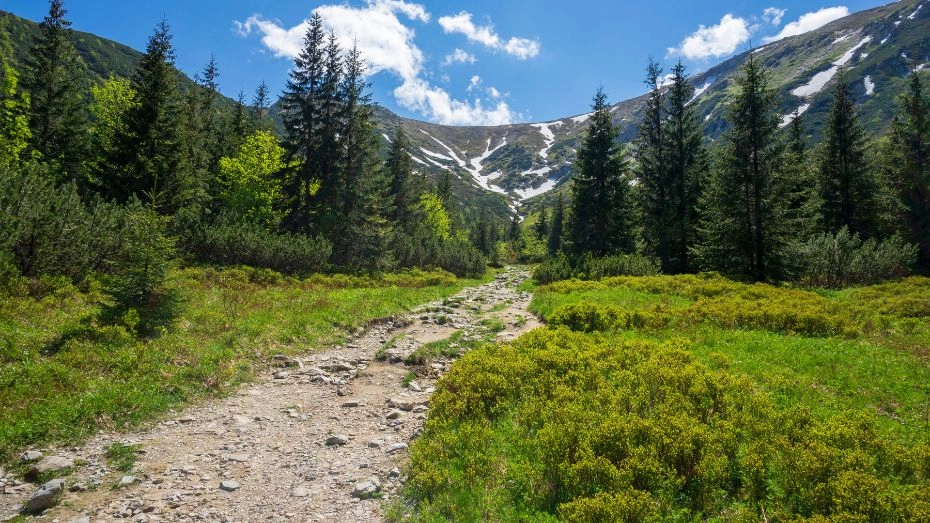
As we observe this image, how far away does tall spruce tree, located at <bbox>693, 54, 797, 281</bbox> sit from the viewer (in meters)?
26.7

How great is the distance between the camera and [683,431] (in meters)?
6.12

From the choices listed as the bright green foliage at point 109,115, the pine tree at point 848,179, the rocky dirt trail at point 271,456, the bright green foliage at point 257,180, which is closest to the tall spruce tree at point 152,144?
the bright green foliage at point 109,115

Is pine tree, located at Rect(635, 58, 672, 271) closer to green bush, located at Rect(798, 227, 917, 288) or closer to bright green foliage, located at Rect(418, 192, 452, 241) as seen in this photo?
green bush, located at Rect(798, 227, 917, 288)

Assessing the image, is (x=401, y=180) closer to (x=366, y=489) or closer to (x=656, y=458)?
(x=366, y=489)

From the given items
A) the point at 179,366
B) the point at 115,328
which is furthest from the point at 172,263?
the point at 179,366

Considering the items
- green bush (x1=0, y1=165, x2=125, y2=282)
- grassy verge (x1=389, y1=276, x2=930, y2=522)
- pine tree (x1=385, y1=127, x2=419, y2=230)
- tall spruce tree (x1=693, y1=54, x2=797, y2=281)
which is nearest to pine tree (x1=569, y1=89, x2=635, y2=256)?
tall spruce tree (x1=693, y1=54, x2=797, y2=281)

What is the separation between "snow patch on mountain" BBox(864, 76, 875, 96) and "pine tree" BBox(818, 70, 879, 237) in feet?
678

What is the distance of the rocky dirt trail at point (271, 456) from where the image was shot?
17.9ft

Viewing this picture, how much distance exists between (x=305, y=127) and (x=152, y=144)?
1114 centimetres

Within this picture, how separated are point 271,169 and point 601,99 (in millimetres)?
28725

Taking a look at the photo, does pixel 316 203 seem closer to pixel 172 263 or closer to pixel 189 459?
pixel 172 263

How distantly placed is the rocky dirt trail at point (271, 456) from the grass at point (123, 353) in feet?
1.96

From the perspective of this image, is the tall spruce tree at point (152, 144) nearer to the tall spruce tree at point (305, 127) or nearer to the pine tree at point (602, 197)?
the tall spruce tree at point (305, 127)

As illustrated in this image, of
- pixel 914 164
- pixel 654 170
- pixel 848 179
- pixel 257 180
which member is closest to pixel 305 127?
pixel 257 180
